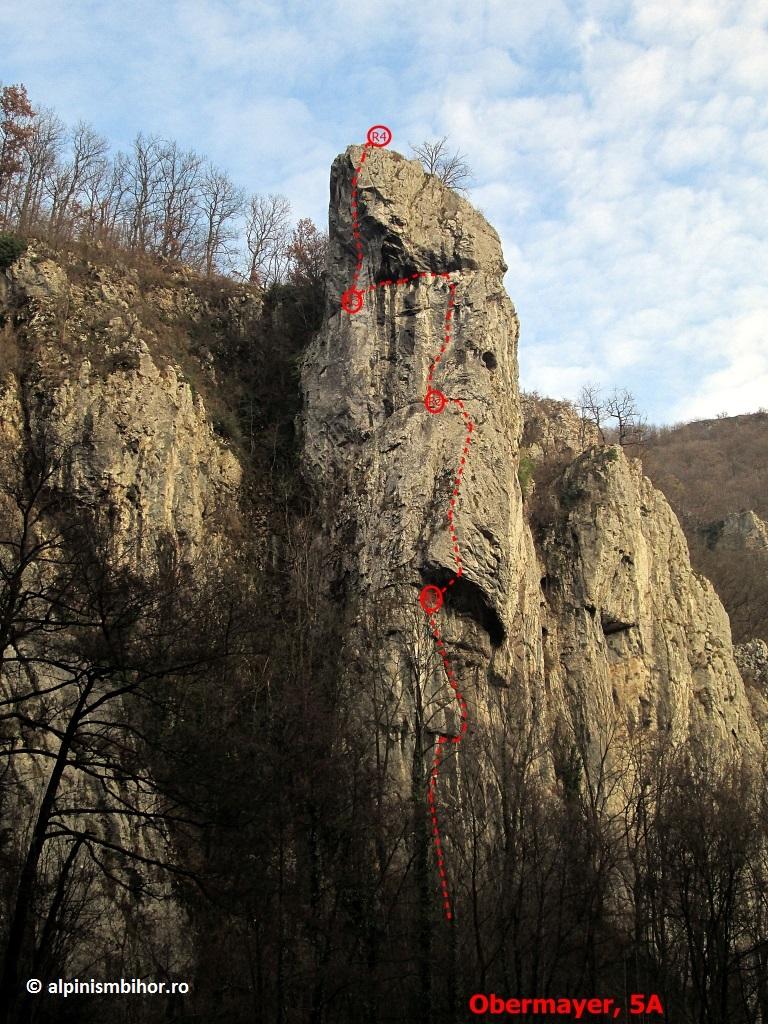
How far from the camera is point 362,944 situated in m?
17.9

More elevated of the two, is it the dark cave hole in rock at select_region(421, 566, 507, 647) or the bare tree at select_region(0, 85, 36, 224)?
the bare tree at select_region(0, 85, 36, 224)

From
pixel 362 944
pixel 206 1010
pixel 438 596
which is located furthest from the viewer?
pixel 438 596

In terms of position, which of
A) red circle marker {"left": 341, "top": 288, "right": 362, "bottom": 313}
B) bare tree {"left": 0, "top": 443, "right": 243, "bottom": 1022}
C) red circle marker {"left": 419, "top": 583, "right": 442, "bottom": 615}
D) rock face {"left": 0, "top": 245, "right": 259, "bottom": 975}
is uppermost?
red circle marker {"left": 341, "top": 288, "right": 362, "bottom": 313}

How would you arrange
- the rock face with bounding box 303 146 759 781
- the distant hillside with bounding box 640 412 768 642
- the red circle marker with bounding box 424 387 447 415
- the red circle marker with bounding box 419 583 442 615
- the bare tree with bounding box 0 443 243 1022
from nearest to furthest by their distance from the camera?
the bare tree with bounding box 0 443 243 1022 < the red circle marker with bounding box 419 583 442 615 < the rock face with bounding box 303 146 759 781 < the red circle marker with bounding box 424 387 447 415 < the distant hillside with bounding box 640 412 768 642

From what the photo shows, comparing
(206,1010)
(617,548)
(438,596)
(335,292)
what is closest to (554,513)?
(617,548)

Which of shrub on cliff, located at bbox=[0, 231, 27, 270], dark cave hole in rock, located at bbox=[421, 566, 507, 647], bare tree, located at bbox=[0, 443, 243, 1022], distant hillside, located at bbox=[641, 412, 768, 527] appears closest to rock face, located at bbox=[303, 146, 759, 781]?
dark cave hole in rock, located at bbox=[421, 566, 507, 647]

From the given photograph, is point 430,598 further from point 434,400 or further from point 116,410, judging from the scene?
point 116,410

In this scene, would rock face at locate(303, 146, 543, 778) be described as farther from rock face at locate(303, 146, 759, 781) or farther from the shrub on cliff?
the shrub on cliff

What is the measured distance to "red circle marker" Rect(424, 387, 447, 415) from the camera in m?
27.5

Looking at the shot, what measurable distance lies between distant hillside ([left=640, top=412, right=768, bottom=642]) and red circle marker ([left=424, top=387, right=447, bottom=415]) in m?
16.6

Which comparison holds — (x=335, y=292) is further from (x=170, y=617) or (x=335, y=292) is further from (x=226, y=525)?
(x=170, y=617)

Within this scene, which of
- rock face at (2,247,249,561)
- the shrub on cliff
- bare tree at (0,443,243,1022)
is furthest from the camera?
the shrub on cliff

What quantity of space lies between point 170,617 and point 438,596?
13205mm

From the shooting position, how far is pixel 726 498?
204 feet
